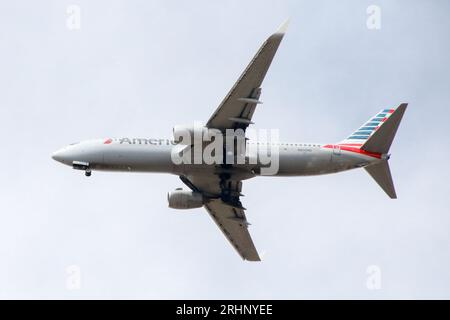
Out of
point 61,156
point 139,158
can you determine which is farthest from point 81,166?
point 139,158

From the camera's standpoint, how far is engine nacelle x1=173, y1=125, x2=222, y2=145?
6388 cm

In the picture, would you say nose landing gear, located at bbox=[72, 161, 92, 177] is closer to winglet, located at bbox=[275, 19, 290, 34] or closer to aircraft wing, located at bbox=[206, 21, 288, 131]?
aircraft wing, located at bbox=[206, 21, 288, 131]

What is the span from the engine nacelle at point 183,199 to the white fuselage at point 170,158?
11.7 ft

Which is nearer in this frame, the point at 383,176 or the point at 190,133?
the point at 190,133

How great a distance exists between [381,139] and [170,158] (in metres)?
16.4

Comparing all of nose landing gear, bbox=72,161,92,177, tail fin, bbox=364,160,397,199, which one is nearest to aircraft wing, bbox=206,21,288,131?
nose landing gear, bbox=72,161,92,177

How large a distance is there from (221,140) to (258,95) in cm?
561

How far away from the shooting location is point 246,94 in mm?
61469

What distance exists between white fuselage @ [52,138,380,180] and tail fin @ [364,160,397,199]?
2.53 ft

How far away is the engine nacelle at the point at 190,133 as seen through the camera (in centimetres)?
6388

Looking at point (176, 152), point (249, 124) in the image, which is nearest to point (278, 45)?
point (249, 124)

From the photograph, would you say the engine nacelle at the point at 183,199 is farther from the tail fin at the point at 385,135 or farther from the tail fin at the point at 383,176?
the tail fin at the point at 385,135

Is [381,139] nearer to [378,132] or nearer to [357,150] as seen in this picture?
[378,132]

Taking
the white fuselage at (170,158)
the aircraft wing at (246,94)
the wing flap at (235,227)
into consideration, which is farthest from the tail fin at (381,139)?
the wing flap at (235,227)
